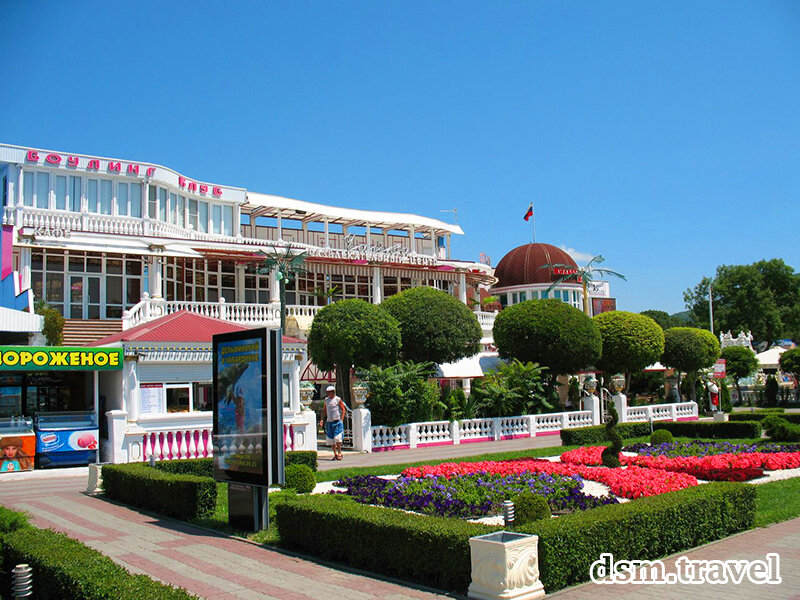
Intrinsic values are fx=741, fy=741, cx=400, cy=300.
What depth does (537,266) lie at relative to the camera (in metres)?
63.6

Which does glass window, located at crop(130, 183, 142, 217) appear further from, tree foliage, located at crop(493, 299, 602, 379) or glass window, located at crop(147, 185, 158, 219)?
tree foliage, located at crop(493, 299, 602, 379)

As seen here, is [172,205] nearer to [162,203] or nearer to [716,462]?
[162,203]

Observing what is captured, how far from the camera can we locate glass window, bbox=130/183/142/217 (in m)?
33.5

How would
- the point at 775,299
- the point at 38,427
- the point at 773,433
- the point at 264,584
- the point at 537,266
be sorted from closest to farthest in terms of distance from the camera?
the point at 264,584 < the point at 38,427 < the point at 773,433 < the point at 537,266 < the point at 775,299

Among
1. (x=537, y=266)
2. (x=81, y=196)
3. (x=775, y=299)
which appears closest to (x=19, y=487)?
(x=81, y=196)

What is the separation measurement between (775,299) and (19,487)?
88.2 metres

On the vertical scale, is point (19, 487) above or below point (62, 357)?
below

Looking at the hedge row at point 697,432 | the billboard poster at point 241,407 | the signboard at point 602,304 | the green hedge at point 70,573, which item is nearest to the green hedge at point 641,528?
the green hedge at point 70,573

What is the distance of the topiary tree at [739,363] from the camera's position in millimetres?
52375

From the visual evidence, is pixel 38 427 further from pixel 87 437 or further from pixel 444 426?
pixel 444 426

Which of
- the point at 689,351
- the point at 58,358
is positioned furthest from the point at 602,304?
the point at 58,358

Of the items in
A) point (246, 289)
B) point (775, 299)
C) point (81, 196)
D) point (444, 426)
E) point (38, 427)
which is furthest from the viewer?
point (775, 299)

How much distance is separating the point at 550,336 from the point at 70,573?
2654cm

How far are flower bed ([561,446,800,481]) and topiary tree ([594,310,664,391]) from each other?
18047 millimetres
